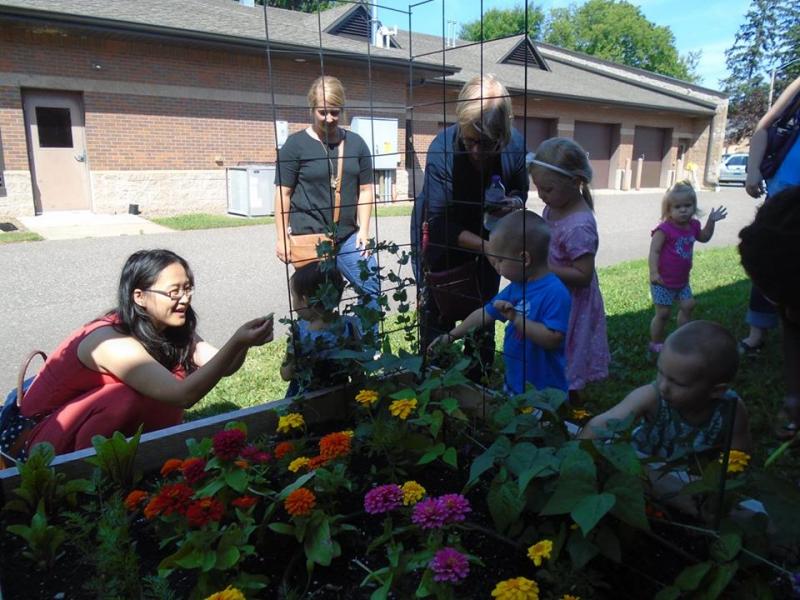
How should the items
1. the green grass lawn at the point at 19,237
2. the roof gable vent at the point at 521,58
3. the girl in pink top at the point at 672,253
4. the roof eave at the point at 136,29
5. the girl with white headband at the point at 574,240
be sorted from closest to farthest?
1. the girl with white headband at the point at 574,240
2. the girl in pink top at the point at 672,253
3. the green grass lawn at the point at 19,237
4. the roof eave at the point at 136,29
5. the roof gable vent at the point at 521,58

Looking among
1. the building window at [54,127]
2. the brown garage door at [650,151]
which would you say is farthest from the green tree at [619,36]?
the building window at [54,127]

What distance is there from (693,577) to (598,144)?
26120 millimetres

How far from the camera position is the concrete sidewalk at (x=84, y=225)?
10.5 metres

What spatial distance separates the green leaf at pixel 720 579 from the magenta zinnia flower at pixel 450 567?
1.28ft

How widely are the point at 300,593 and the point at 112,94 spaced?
14028mm

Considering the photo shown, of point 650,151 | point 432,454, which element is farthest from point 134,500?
point 650,151

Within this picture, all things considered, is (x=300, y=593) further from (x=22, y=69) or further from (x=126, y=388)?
(x=22, y=69)

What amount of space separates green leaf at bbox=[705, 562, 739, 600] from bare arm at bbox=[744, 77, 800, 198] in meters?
3.02

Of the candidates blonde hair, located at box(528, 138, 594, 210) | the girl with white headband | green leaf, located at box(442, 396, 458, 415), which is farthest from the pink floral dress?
green leaf, located at box(442, 396, 458, 415)

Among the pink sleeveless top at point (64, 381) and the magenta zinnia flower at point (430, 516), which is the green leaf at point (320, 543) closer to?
the magenta zinnia flower at point (430, 516)

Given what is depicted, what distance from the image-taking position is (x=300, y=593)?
1.22m

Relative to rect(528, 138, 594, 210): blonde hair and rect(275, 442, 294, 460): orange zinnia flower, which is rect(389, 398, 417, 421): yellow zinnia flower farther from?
rect(528, 138, 594, 210): blonde hair

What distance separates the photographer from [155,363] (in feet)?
6.59

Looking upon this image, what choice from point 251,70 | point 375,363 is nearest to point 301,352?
point 375,363
